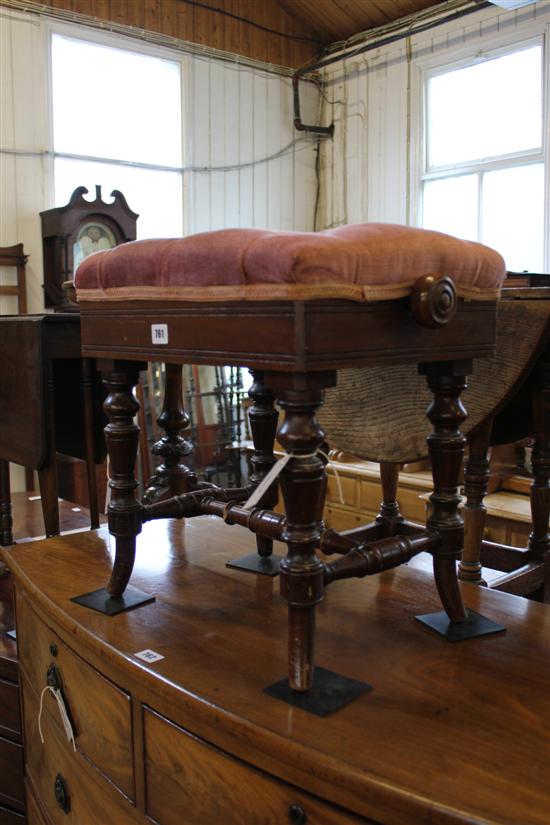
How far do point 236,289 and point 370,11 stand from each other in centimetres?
533

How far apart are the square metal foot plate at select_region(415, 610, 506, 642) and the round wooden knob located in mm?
491

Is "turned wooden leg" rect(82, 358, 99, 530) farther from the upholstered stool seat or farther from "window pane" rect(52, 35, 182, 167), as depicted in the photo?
"window pane" rect(52, 35, 182, 167)

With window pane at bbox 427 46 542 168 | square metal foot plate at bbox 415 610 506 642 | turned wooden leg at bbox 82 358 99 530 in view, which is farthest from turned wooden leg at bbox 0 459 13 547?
window pane at bbox 427 46 542 168

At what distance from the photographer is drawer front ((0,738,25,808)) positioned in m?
1.81

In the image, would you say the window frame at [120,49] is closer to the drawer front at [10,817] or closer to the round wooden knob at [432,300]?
the drawer front at [10,817]

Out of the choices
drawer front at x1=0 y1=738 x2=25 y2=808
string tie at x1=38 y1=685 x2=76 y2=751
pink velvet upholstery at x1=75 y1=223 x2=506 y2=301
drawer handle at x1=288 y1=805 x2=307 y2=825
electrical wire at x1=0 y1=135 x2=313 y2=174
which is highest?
electrical wire at x1=0 y1=135 x2=313 y2=174

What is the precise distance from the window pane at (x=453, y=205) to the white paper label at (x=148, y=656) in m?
4.42

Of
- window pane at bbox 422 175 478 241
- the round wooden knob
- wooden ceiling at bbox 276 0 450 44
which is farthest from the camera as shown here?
wooden ceiling at bbox 276 0 450 44

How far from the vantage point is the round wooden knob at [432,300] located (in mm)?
946

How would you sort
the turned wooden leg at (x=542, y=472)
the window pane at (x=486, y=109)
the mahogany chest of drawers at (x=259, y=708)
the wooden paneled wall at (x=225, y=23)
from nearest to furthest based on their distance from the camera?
the mahogany chest of drawers at (x=259, y=708), the turned wooden leg at (x=542, y=472), the window pane at (x=486, y=109), the wooden paneled wall at (x=225, y=23)

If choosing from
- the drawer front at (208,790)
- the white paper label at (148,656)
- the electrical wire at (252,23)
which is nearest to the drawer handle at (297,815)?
the drawer front at (208,790)

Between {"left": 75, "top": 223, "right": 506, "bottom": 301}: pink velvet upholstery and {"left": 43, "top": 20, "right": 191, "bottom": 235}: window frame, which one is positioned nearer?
{"left": 75, "top": 223, "right": 506, "bottom": 301}: pink velvet upholstery

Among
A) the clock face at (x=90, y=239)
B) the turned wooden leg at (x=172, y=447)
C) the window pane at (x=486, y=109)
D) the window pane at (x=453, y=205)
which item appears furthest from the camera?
the window pane at (x=453, y=205)

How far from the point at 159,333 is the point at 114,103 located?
437 centimetres
